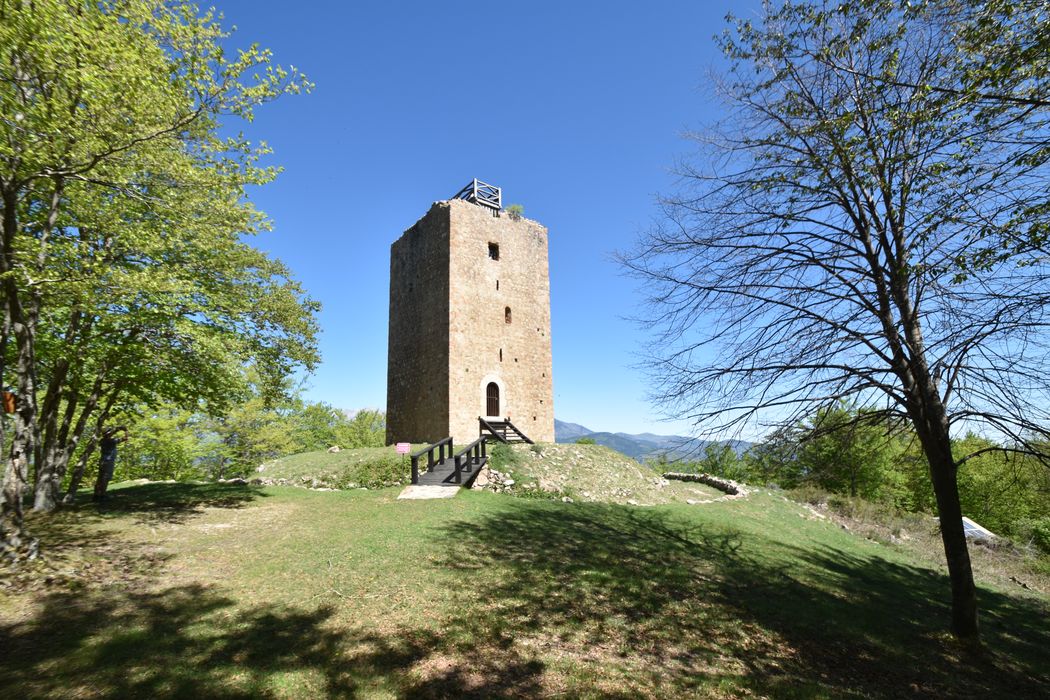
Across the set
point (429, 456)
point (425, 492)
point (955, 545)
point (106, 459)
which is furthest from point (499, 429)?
point (955, 545)

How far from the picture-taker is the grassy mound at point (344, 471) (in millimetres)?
13469

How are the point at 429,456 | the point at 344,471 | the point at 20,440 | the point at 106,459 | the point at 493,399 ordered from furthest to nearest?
1. the point at 493,399
2. the point at 344,471
3. the point at 429,456
4. the point at 106,459
5. the point at 20,440

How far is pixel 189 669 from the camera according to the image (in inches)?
144

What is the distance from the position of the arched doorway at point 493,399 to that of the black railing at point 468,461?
2985 mm

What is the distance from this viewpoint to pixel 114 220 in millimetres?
8055

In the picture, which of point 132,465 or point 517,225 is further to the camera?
point 132,465

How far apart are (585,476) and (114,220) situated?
520 inches

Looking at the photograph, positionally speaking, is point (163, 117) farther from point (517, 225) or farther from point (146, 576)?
point (517, 225)

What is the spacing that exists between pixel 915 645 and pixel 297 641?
759 cm

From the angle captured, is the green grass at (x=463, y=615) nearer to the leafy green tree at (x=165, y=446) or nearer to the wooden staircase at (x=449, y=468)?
the wooden staircase at (x=449, y=468)

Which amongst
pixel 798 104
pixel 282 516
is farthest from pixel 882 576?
pixel 282 516

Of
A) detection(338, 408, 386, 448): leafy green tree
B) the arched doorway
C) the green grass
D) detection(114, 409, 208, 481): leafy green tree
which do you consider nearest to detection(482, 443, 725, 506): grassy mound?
the arched doorway

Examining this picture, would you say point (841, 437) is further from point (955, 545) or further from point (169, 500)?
point (169, 500)

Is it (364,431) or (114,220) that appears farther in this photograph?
(364,431)
